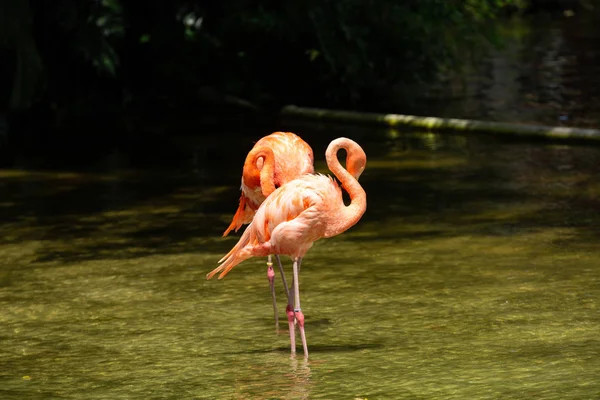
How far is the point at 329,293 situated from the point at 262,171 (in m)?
0.89

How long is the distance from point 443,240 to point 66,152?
568cm

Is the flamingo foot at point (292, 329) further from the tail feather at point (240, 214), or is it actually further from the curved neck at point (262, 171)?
the tail feather at point (240, 214)

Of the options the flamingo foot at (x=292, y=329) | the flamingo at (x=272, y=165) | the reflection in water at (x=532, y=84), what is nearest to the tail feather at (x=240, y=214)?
the flamingo at (x=272, y=165)

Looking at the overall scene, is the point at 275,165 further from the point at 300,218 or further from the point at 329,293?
the point at 300,218

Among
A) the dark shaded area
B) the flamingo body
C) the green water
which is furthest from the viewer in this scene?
the dark shaded area

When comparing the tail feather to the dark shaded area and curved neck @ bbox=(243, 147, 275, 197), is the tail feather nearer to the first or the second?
curved neck @ bbox=(243, 147, 275, 197)

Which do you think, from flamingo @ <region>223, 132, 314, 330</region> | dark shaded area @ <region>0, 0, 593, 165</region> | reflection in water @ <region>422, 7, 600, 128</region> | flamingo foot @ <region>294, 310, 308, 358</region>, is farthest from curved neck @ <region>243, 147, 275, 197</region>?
reflection in water @ <region>422, 7, 600, 128</region>

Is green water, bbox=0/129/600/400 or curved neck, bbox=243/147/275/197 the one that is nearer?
green water, bbox=0/129/600/400

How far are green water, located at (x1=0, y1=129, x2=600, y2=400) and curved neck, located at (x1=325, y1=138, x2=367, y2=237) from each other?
0.56m

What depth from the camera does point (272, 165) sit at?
256 inches

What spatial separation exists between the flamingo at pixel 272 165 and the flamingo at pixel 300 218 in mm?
433

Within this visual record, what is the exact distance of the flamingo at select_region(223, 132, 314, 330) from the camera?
6.50m

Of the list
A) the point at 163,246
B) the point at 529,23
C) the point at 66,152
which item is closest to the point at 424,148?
the point at 66,152

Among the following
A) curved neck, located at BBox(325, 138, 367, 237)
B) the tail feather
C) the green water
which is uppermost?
curved neck, located at BBox(325, 138, 367, 237)
